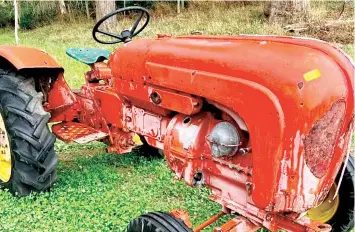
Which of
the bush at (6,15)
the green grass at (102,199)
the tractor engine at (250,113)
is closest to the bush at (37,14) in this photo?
the bush at (6,15)

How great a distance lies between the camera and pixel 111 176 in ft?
14.1

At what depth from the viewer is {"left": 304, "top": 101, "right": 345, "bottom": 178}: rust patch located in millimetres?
2203

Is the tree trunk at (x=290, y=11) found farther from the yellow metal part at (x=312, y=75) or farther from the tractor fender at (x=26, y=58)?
the yellow metal part at (x=312, y=75)

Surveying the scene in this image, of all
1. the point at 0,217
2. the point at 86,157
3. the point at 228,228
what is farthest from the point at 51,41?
the point at 228,228

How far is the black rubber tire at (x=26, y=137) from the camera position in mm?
3602

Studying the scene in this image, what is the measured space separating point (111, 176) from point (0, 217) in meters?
1.07

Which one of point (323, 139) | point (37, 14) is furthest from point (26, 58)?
point (37, 14)

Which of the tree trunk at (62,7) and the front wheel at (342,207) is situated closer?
the front wheel at (342,207)

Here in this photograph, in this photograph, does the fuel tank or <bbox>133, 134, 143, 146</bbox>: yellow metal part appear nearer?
the fuel tank

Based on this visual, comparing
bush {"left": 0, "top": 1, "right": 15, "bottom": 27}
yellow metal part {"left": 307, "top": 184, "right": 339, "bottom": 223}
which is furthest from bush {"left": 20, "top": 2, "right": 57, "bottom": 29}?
yellow metal part {"left": 307, "top": 184, "right": 339, "bottom": 223}

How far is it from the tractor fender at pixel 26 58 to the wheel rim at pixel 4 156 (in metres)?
0.52

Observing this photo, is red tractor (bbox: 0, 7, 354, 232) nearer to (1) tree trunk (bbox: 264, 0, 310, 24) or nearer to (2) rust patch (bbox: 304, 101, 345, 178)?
(2) rust patch (bbox: 304, 101, 345, 178)

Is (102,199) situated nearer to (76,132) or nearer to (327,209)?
(76,132)

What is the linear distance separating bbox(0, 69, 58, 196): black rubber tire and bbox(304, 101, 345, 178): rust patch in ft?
7.15
